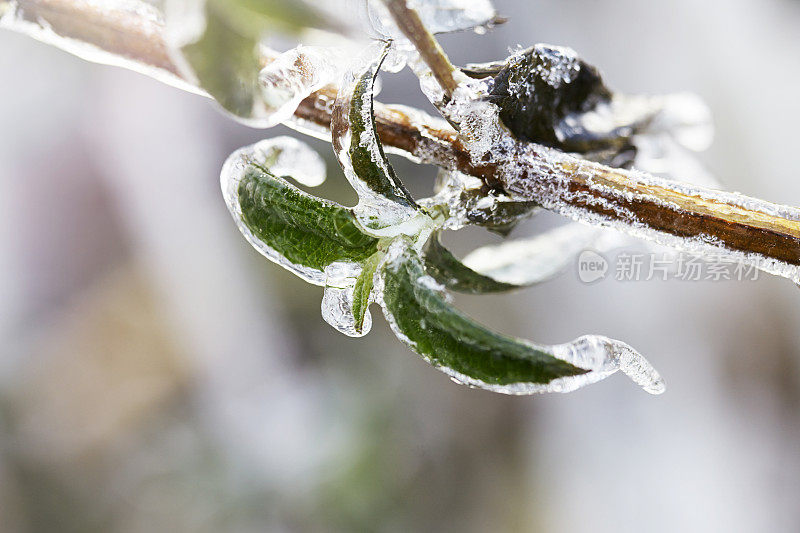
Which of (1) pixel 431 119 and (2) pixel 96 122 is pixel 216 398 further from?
(1) pixel 431 119

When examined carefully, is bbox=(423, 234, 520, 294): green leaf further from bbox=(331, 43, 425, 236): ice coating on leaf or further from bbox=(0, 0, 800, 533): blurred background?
bbox=(0, 0, 800, 533): blurred background

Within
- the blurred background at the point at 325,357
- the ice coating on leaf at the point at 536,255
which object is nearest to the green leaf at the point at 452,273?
the ice coating on leaf at the point at 536,255

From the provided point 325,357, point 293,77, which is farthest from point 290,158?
point 325,357

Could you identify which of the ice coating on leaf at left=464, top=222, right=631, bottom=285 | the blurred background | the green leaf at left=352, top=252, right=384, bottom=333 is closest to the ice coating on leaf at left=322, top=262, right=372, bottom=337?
the green leaf at left=352, top=252, right=384, bottom=333

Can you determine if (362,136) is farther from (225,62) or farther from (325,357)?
(325,357)

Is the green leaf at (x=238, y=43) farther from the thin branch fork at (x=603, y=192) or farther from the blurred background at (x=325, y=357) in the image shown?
the blurred background at (x=325, y=357)

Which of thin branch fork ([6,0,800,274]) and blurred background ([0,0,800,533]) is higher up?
thin branch fork ([6,0,800,274])

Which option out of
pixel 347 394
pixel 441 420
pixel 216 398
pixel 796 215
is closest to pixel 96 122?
pixel 216 398
